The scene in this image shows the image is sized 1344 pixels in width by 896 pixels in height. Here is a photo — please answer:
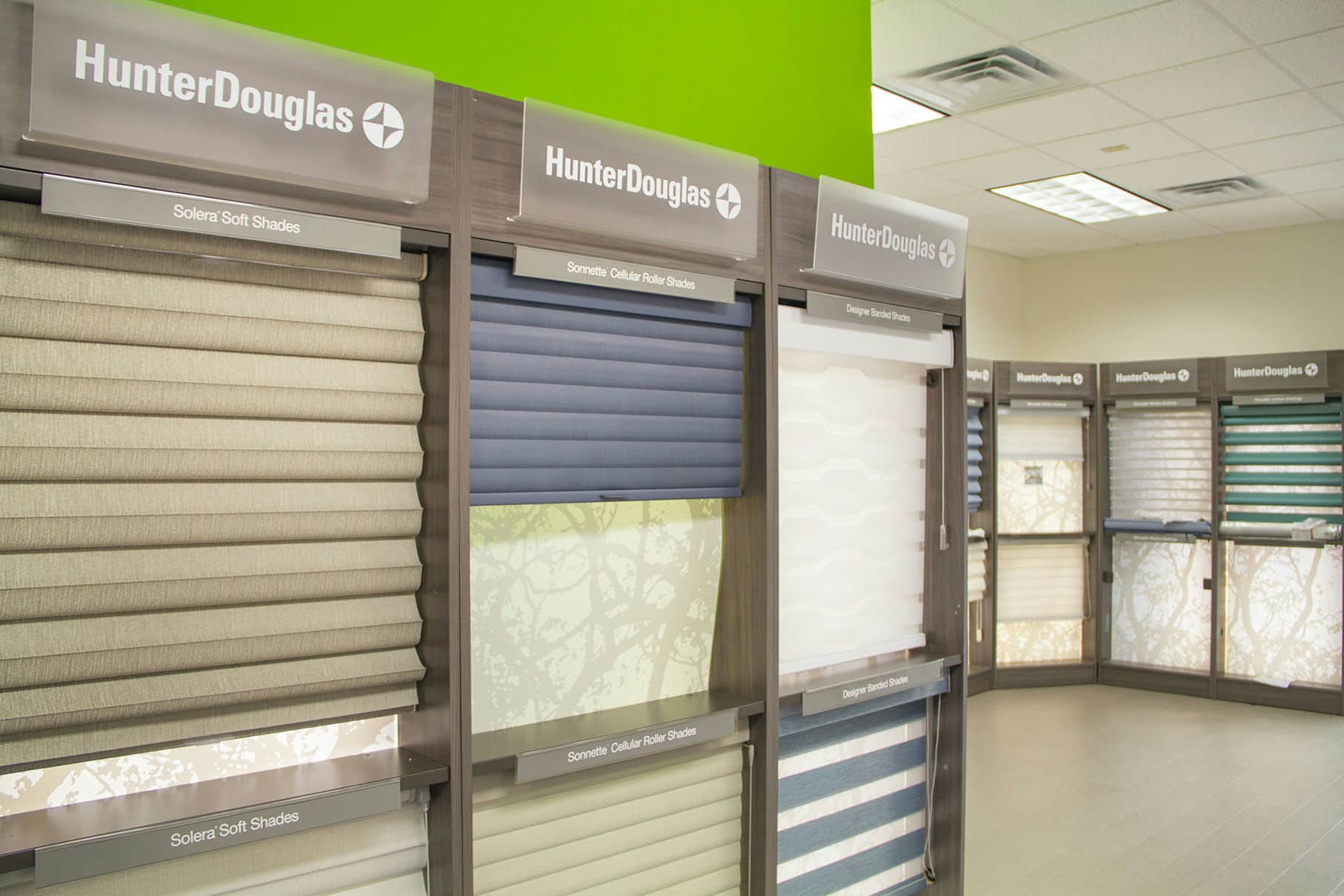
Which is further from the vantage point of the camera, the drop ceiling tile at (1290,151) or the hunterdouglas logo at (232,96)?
the drop ceiling tile at (1290,151)

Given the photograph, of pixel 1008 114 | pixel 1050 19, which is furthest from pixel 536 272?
pixel 1008 114

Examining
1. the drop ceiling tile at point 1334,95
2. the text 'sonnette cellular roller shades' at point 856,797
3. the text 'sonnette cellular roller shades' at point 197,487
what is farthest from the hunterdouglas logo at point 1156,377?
the text 'sonnette cellular roller shades' at point 197,487

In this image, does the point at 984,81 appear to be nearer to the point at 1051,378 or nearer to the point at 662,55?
the point at 662,55

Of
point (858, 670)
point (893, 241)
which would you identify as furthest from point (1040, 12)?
point (858, 670)

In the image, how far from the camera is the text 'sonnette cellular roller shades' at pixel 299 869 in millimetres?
1630

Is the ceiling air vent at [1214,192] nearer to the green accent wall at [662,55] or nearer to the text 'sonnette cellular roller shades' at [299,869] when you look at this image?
the green accent wall at [662,55]

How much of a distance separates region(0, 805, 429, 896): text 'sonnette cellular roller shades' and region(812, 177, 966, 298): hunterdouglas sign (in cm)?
173

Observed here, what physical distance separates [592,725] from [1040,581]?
243 inches

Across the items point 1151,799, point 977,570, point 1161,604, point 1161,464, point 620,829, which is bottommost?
point 1151,799

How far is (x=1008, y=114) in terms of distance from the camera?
17.7 ft

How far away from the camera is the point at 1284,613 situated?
7.04 meters

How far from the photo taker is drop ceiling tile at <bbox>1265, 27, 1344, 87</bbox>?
4402 millimetres

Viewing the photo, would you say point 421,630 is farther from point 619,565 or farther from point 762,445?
point 762,445

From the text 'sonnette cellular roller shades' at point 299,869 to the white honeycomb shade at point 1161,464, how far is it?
23.0 feet
